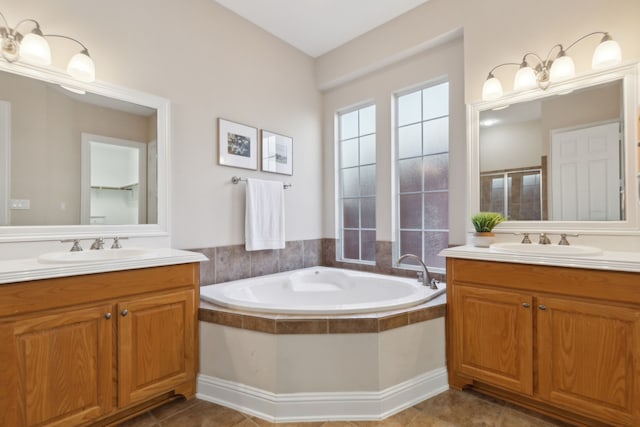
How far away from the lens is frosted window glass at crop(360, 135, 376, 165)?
3.10 meters

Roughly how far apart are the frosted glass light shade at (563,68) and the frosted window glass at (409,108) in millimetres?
1046

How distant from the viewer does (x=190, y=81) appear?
234 cm

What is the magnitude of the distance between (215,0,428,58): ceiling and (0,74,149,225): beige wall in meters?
1.40

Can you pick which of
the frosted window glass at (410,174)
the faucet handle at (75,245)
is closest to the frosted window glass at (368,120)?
the frosted window glass at (410,174)

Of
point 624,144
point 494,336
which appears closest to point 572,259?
point 494,336

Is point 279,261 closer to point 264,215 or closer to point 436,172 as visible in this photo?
point 264,215

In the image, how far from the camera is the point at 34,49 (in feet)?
5.30

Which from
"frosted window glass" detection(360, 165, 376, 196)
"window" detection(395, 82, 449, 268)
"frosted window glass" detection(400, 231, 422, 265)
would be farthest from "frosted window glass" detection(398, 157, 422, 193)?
"frosted window glass" detection(400, 231, 422, 265)

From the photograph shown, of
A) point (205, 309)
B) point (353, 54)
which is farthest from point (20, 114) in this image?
point (353, 54)

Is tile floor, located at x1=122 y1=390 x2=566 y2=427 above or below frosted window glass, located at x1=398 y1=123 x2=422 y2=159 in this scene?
below

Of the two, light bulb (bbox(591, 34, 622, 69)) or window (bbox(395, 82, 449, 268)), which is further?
window (bbox(395, 82, 449, 268))

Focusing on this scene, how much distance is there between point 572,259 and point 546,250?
25 centimetres

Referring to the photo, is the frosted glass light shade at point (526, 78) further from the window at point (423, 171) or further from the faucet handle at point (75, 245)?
the faucet handle at point (75, 245)

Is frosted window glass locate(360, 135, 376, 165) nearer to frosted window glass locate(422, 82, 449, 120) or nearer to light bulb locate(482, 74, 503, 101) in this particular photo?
frosted window glass locate(422, 82, 449, 120)
